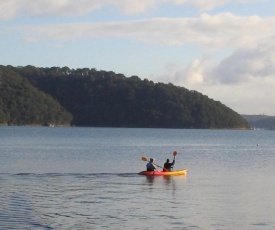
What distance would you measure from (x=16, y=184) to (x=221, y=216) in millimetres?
14681

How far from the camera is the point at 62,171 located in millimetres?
49125

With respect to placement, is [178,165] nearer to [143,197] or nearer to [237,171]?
[237,171]

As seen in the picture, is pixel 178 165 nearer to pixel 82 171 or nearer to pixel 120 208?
pixel 82 171

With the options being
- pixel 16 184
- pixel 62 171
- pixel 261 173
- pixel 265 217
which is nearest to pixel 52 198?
pixel 16 184

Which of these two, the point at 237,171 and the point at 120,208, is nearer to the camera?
the point at 120,208

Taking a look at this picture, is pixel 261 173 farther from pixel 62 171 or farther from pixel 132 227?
pixel 132 227

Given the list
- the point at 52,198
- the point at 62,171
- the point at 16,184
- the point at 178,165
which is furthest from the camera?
the point at 178,165

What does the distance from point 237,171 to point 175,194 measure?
18228 millimetres

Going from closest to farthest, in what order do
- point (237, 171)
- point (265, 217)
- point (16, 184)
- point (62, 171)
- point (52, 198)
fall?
point (265, 217), point (52, 198), point (16, 184), point (62, 171), point (237, 171)

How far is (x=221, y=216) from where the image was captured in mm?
28266

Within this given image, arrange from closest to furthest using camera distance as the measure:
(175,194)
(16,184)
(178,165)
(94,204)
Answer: (94,204) < (175,194) < (16,184) < (178,165)

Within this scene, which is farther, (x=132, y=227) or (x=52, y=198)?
(x=52, y=198)

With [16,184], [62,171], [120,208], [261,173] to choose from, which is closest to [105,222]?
[120,208]

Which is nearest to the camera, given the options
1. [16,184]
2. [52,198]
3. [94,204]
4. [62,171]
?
[94,204]
